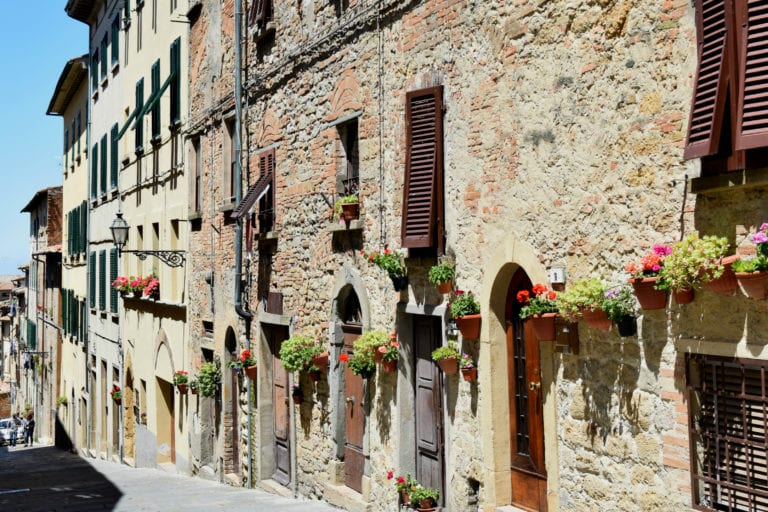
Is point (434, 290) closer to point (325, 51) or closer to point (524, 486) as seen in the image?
point (524, 486)

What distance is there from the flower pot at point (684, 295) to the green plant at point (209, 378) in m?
11.2

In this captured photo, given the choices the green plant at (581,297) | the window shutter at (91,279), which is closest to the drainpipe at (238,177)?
the green plant at (581,297)

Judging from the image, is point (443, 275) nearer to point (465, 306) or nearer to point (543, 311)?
point (465, 306)

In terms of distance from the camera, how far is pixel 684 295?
5.72 m

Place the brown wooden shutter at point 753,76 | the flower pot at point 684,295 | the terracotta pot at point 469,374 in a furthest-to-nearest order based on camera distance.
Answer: the terracotta pot at point 469,374 → the flower pot at point 684,295 → the brown wooden shutter at point 753,76

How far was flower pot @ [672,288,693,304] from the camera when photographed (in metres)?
5.71

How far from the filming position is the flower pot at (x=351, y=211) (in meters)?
10.6

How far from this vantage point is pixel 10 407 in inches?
2345

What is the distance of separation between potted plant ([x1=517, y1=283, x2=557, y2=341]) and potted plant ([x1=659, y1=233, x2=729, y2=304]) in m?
1.31

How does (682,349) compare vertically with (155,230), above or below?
below

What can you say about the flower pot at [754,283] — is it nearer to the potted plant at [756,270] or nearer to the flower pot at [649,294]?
the potted plant at [756,270]

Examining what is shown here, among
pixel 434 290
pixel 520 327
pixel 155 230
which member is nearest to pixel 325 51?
pixel 434 290

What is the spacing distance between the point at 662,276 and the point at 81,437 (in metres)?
27.7

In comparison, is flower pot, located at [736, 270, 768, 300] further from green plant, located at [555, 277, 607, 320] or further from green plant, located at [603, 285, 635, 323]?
green plant, located at [555, 277, 607, 320]
